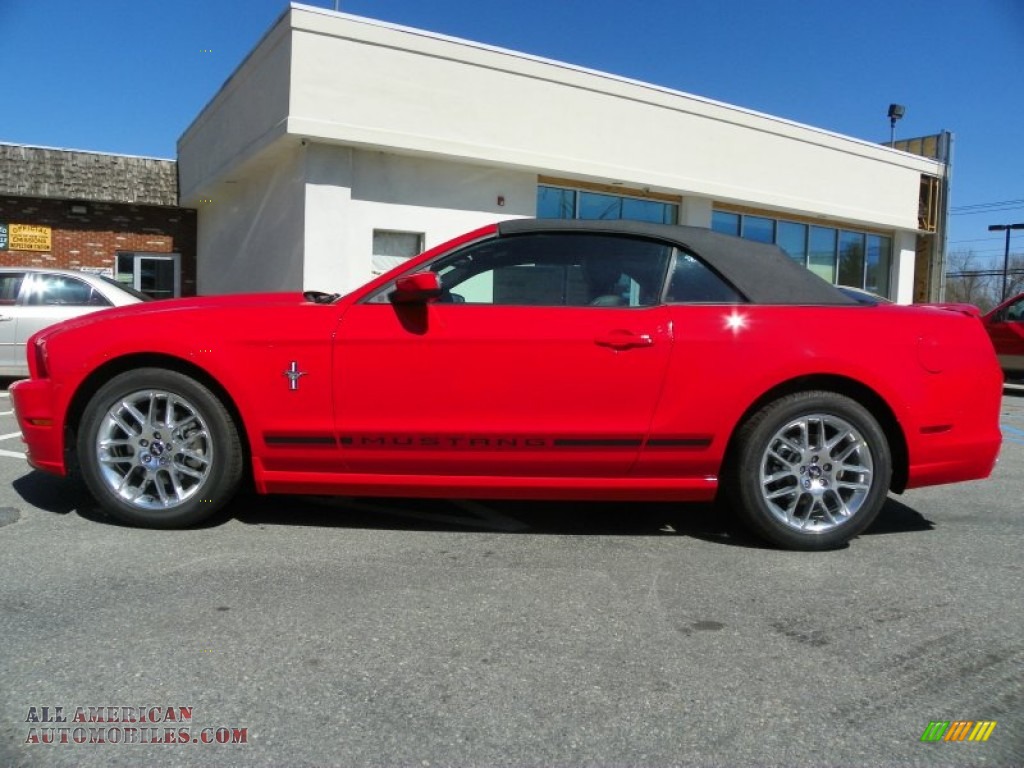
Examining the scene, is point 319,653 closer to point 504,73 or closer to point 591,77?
point 504,73

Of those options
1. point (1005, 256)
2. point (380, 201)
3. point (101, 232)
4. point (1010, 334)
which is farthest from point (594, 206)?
point (1005, 256)

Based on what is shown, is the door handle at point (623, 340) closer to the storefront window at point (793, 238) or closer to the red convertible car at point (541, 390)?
the red convertible car at point (541, 390)

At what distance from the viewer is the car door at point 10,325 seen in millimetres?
9211

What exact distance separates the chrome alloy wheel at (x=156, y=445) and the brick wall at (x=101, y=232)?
1505 centimetres

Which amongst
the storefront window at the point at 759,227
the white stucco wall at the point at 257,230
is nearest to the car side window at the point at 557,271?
the white stucco wall at the point at 257,230

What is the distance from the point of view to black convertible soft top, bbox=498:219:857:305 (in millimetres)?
3850

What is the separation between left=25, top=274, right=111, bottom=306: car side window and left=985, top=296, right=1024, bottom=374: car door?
1280 cm

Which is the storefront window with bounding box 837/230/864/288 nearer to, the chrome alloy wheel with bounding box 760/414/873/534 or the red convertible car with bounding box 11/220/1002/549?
the red convertible car with bounding box 11/220/1002/549

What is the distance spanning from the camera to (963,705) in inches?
93.0

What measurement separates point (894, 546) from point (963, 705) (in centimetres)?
165

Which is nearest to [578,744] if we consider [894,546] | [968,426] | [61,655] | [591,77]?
[61,655]

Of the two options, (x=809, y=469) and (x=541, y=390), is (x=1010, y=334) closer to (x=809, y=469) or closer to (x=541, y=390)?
(x=809, y=469)

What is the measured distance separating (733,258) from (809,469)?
111cm

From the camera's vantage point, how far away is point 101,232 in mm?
16906
